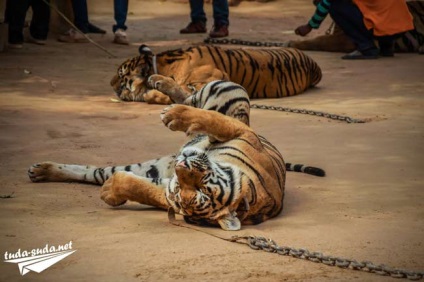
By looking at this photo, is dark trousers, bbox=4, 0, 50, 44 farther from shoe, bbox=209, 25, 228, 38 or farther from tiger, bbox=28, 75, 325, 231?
tiger, bbox=28, 75, 325, 231

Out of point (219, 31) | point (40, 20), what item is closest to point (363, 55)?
point (219, 31)

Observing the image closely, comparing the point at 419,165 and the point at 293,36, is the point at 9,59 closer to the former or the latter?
the point at 293,36

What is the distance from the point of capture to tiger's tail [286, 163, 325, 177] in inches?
232

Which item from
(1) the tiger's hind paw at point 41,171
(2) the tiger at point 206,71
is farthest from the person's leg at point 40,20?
(1) the tiger's hind paw at point 41,171

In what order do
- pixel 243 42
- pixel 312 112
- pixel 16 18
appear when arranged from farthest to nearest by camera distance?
pixel 243 42 < pixel 16 18 < pixel 312 112

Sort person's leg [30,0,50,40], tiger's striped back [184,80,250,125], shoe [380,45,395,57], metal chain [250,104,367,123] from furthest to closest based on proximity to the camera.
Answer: person's leg [30,0,50,40], shoe [380,45,395,57], metal chain [250,104,367,123], tiger's striped back [184,80,250,125]

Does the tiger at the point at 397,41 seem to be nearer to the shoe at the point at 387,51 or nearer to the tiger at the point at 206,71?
the shoe at the point at 387,51

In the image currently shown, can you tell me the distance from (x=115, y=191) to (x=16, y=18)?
702 centimetres

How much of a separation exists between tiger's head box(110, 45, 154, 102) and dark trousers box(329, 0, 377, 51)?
3381 millimetres

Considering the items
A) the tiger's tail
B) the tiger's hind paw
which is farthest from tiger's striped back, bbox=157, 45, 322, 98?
the tiger's hind paw

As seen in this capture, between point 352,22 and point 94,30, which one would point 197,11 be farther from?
point 352,22

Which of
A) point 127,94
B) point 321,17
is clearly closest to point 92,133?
point 127,94

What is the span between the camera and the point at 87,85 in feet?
31.4

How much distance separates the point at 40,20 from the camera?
1224 cm
